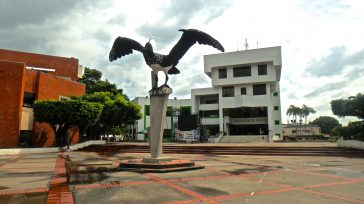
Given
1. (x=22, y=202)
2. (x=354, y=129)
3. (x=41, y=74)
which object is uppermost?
(x=41, y=74)

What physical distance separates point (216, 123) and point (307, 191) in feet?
126

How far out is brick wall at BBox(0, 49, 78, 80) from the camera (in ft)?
111

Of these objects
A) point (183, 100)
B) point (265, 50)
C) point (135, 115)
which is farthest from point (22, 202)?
point (183, 100)

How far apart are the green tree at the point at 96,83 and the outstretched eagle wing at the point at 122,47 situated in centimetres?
2902

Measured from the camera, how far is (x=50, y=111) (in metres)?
24.0

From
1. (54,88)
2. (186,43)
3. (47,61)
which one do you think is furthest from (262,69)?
(186,43)

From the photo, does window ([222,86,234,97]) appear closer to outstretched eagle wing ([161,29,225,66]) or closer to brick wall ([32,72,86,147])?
brick wall ([32,72,86,147])

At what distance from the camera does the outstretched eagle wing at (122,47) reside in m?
12.3

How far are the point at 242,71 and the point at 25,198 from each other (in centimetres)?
3938

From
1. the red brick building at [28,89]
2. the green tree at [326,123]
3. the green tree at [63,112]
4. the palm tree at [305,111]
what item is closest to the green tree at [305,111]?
the palm tree at [305,111]

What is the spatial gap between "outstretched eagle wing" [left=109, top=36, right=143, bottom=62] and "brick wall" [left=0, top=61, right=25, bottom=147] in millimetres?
16820

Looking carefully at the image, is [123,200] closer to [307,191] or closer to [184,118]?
[307,191]

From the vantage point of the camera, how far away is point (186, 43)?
11562 mm

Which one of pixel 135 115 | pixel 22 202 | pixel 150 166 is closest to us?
pixel 22 202
